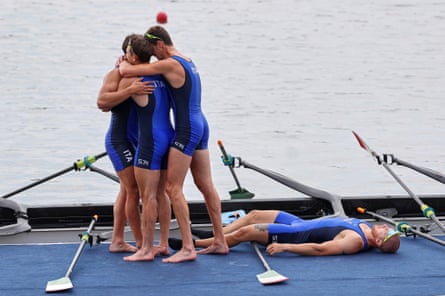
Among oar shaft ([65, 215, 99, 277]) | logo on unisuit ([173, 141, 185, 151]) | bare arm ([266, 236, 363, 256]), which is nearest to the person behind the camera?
oar shaft ([65, 215, 99, 277])

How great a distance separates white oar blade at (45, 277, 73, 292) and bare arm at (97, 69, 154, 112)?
1.37 metres

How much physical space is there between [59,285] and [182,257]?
3.57 feet

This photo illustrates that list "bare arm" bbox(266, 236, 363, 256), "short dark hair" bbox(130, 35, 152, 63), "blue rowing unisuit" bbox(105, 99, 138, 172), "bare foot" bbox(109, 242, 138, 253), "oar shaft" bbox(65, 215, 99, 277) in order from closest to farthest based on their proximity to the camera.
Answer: "oar shaft" bbox(65, 215, 99, 277), "short dark hair" bbox(130, 35, 152, 63), "blue rowing unisuit" bbox(105, 99, 138, 172), "bare arm" bbox(266, 236, 363, 256), "bare foot" bbox(109, 242, 138, 253)

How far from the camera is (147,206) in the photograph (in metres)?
7.32

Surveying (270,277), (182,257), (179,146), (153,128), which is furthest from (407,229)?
(153,128)

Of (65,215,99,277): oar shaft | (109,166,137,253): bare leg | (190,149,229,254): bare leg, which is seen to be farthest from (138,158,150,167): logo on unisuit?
(65,215,99,277): oar shaft

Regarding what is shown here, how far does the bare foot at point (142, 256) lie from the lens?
7328 millimetres

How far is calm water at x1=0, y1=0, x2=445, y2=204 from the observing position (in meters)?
14.6

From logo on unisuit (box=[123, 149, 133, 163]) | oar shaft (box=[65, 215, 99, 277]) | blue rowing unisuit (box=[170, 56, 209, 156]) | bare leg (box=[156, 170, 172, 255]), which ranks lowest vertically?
oar shaft (box=[65, 215, 99, 277])

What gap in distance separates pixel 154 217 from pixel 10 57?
14.6 m

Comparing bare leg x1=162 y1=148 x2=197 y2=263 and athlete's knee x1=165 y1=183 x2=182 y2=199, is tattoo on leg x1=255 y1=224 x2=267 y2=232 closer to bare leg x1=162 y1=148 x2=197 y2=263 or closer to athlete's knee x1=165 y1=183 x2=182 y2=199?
bare leg x1=162 y1=148 x2=197 y2=263

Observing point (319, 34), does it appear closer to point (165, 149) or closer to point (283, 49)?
point (283, 49)

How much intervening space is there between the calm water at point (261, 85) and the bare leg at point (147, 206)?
18.6 feet

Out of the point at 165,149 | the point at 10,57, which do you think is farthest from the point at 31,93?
the point at 165,149
